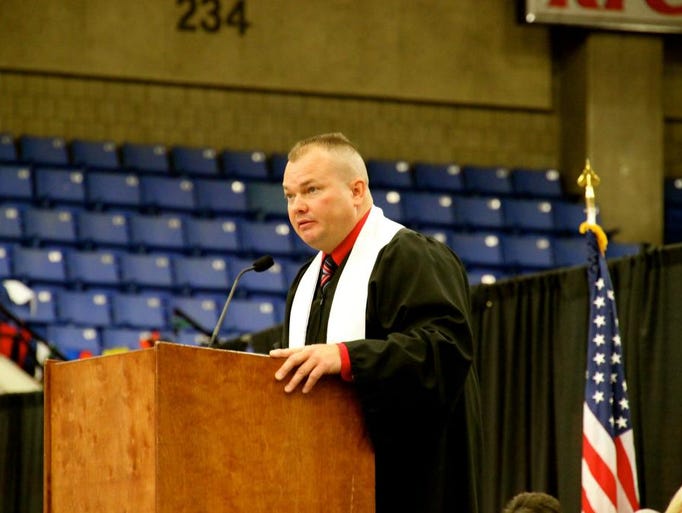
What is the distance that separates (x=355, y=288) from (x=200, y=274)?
9.30 m

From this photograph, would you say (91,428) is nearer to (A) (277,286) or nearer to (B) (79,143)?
(A) (277,286)

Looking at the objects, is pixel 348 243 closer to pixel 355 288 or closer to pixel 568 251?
pixel 355 288

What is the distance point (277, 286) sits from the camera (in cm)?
1243

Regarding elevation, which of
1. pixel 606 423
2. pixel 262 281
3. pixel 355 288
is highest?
pixel 262 281

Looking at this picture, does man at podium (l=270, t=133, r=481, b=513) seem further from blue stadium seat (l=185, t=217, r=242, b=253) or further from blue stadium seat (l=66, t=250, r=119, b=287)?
blue stadium seat (l=185, t=217, r=242, b=253)

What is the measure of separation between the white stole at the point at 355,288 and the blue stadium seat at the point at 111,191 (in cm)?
983

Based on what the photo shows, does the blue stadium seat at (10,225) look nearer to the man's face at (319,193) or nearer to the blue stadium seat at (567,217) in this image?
the blue stadium seat at (567,217)

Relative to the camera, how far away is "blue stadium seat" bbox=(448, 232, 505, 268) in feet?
43.0

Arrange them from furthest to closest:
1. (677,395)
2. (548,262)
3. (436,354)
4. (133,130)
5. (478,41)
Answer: (478,41) < (133,130) < (548,262) < (677,395) < (436,354)

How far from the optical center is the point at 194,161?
13.9 meters

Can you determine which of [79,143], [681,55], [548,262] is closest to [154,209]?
[79,143]

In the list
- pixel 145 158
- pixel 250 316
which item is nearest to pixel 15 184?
pixel 145 158

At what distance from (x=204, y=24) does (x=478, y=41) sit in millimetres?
3154

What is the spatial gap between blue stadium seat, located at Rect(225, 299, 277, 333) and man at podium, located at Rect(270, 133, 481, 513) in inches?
335
